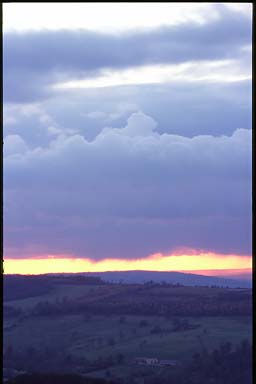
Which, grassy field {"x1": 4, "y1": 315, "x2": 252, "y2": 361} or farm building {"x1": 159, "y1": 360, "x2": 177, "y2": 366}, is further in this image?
grassy field {"x1": 4, "y1": 315, "x2": 252, "y2": 361}

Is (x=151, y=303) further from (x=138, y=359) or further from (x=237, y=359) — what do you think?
(x=237, y=359)

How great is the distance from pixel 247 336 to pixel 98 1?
58.8ft

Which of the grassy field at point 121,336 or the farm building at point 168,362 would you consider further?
the grassy field at point 121,336

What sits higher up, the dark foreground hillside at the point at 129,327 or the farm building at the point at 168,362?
the dark foreground hillside at the point at 129,327

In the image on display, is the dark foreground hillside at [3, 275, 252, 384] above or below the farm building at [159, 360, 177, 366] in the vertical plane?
above

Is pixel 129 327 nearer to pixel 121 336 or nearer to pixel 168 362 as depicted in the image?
pixel 121 336

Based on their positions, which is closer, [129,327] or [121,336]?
[129,327]

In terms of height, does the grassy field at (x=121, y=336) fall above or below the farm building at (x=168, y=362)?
above

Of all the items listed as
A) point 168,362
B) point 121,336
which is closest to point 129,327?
point 121,336

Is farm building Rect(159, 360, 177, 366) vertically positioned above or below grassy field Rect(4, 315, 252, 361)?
below

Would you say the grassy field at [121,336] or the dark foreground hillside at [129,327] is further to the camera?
the grassy field at [121,336]

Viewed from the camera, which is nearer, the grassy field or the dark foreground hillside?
the dark foreground hillside

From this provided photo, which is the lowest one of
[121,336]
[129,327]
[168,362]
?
[168,362]

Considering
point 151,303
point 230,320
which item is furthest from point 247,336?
point 151,303
